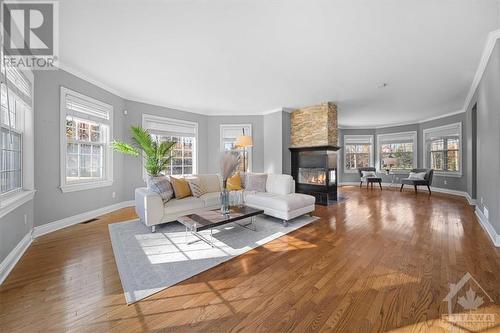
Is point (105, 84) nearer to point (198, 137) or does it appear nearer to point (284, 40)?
point (198, 137)

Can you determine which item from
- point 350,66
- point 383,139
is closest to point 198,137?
point 350,66

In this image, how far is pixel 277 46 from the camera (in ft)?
9.34

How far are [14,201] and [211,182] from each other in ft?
9.37

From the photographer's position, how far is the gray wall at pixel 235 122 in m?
6.65

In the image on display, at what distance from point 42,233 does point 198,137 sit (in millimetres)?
4143

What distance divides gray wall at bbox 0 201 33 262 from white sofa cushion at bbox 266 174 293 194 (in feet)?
12.3

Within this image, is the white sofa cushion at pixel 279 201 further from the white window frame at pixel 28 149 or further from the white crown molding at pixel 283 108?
the white window frame at pixel 28 149

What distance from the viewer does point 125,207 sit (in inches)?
192

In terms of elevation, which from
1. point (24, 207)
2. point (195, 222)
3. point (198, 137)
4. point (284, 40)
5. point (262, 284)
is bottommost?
point (262, 284)

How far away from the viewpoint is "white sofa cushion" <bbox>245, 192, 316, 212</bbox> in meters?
3.57

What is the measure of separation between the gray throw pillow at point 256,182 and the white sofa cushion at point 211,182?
0.64 meters

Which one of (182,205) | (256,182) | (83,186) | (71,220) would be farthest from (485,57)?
(71,220)

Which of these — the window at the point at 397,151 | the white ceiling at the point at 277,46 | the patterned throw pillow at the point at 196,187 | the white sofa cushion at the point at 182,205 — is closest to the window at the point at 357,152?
the window at the point at 397,151

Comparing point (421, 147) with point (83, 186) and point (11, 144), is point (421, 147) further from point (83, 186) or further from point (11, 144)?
point (11, 144)
